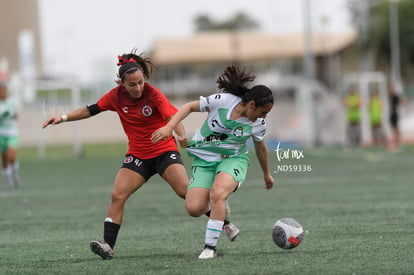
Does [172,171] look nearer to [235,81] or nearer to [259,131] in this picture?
[259,131]

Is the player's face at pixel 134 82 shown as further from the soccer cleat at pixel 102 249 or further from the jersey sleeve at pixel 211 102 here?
the soccer cleat at pixel 102 249

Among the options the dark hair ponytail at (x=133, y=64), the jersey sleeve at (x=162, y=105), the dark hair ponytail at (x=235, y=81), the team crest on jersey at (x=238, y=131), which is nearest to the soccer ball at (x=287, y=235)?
the team crest on jersey at (x=238, y=131)

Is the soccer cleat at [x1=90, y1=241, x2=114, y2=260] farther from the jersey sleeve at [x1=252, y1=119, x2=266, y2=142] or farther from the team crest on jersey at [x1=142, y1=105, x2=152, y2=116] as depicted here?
the jersey sleeve at [x1=252, y1=119, x2=266, y2=142]

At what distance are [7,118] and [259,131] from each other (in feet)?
35.5

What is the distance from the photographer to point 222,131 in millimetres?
8672

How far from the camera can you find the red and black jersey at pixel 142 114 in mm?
8852

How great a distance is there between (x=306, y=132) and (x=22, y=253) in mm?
31084

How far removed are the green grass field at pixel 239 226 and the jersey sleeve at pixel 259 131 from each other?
0.93 metres

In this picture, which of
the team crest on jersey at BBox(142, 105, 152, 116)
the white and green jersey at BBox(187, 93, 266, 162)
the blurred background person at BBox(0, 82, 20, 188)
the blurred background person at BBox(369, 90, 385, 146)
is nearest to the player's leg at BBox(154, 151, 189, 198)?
the white and green jersey at BBox(187, 93, 266, 162)

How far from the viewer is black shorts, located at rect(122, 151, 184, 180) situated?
896cm

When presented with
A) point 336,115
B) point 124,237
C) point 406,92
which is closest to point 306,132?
point 336,115

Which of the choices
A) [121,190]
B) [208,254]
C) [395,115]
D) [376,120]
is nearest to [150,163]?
[121,190]

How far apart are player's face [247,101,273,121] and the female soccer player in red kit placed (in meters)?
0.78

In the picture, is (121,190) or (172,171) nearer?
(121,190)
